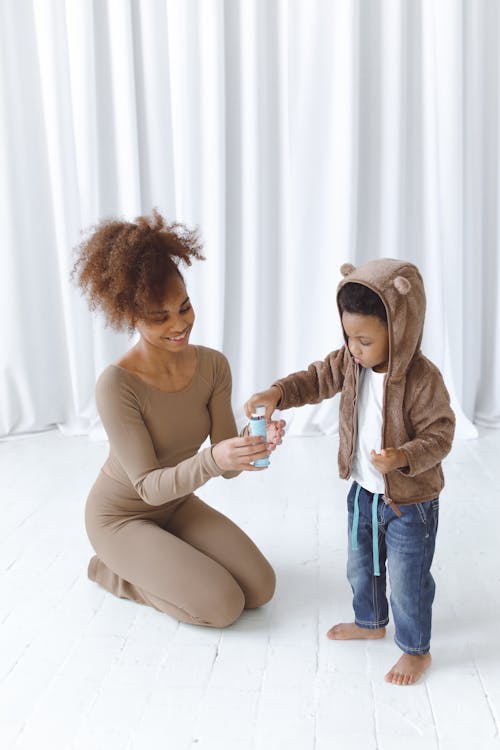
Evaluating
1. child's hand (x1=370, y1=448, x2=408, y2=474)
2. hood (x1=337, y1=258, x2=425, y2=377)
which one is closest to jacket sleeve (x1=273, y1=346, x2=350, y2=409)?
hood (x1=337, y1=258, x2=425, y2=377)

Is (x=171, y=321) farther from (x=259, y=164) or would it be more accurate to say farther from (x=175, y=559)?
(x=259, y=164)

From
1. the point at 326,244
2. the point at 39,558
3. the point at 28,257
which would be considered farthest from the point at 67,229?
the point at 39,558

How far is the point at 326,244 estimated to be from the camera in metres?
3.67

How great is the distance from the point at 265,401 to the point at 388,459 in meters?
0.35

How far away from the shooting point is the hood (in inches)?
64.1

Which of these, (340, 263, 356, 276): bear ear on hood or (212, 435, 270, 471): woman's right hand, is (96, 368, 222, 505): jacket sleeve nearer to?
(212, 435, 270, 471): woman's right hand

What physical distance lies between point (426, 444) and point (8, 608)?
1234mm

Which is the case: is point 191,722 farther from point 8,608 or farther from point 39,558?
point 39,558

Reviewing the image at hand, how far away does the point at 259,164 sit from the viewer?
142 inches

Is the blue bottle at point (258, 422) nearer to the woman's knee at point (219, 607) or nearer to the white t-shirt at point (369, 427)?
the white t-shirt at point (369, 427)

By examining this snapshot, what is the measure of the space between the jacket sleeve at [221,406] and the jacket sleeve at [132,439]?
0.75 ft

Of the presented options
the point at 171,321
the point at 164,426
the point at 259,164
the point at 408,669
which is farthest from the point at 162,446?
the point at 259,164

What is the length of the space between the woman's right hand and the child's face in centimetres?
29

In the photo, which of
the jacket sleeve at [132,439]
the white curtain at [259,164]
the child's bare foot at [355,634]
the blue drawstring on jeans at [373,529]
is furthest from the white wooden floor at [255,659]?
the white curtain at [259,164]
